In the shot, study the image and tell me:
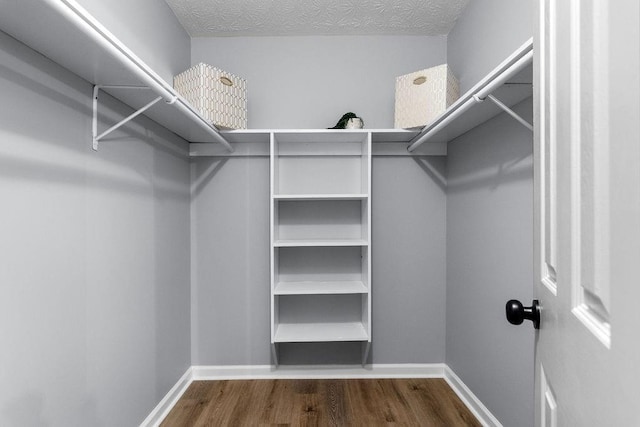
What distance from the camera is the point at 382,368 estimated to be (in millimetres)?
2416

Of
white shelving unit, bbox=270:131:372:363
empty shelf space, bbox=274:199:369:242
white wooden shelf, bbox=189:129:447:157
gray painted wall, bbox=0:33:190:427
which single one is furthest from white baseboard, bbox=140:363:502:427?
white wooden shelf, bbox=189:129:447:157

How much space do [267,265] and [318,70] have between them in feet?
4.20

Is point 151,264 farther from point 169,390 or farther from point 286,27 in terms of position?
point 286,27

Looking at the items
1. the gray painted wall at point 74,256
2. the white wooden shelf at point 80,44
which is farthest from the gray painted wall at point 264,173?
the white wooden shelf at point 80,44

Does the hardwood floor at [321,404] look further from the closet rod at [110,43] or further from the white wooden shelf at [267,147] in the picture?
the closet rod at [110,43]

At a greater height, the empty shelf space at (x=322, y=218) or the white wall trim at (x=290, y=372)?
the empty shelf space at (x=322, y=218)

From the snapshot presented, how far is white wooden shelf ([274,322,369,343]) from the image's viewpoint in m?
2.15

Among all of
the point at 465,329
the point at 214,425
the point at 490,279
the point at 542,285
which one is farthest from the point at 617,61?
the point at 214,425

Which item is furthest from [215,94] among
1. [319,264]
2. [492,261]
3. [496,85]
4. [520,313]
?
[520,313]

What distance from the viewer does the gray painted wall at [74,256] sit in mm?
1014

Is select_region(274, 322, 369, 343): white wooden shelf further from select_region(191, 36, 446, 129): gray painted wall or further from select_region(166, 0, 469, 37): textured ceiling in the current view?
select_region(166, 0, 469, 37): textured ceiling

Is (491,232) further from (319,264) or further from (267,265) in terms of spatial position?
(267,265)

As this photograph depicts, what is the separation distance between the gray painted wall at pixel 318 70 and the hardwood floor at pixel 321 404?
1.59 metres

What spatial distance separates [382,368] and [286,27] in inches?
86.5
